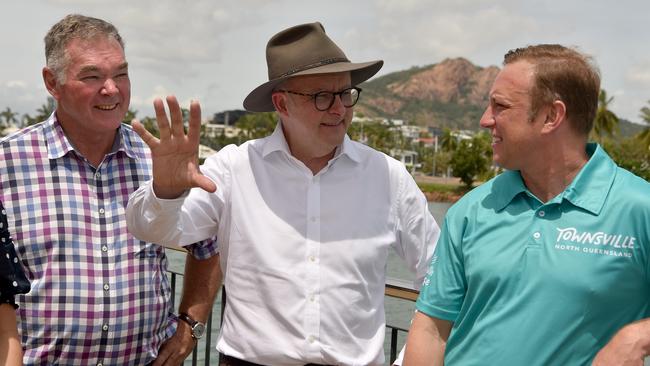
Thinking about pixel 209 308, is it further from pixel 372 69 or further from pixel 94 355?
pixel 372 69

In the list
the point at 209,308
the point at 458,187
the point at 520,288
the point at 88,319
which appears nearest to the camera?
the point at 520,288

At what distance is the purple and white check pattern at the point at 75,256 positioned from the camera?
8.98 ft

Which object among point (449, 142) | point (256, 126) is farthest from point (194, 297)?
point (256, 126)

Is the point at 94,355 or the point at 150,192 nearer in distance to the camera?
the point at 150,192

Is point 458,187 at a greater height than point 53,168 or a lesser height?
lesser

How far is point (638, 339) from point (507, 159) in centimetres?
60

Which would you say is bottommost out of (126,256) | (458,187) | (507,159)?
(458,187)

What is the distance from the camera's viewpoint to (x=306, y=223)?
2787 millimetres

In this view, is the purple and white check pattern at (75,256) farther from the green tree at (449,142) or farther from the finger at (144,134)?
the green tree at (449,142)

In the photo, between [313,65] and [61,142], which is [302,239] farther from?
[61,142]

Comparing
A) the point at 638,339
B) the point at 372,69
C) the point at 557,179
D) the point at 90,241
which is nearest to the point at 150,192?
the point at 90,241

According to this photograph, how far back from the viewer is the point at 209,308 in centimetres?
325

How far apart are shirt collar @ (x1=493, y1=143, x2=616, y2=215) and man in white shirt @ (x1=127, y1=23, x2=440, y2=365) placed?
621 mm

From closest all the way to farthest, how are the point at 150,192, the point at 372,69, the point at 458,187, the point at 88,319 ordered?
1. the point at 150,192
2. the point at 88,319
3. the point at 372,69
4. the point at 458,187
